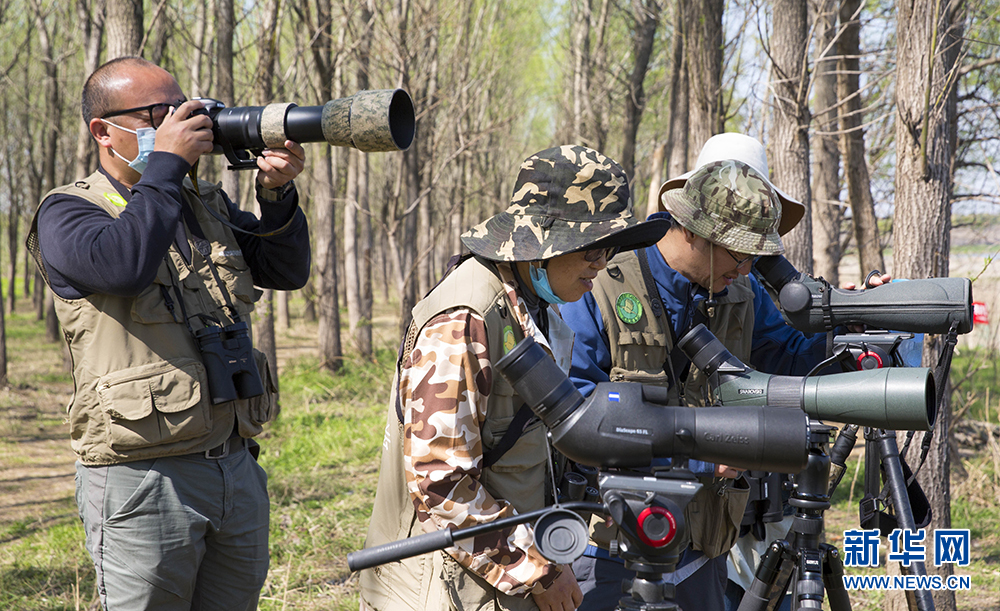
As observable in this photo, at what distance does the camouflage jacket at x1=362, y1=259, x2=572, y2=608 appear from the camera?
1.55 m

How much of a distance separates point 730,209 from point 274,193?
1347 mm

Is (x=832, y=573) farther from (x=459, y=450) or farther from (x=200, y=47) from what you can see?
(x=200, y=47)

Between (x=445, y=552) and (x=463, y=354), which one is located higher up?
(x=463, y=354)

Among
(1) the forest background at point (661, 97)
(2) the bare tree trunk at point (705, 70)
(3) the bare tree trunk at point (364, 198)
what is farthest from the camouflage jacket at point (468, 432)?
(3) the bare tree trunk at point (364, 198)

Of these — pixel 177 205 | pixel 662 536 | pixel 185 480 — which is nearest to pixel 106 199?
pixel 177 205

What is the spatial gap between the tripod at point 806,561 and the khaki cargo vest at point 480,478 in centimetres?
72

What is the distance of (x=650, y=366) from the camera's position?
2.27 m

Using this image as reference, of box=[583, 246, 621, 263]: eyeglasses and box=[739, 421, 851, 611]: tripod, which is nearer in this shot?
box=[583, 246, 621, 263]: eyeglasses

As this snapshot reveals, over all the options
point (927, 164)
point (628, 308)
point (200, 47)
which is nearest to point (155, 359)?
point (628, 308)

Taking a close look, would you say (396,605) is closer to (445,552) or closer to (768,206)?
(445,552)

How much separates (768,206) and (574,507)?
1435mm

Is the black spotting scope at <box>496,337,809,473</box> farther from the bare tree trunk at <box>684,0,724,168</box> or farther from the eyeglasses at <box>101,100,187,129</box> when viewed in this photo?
the bare tree trunk at <box>684,0,724,168</box>

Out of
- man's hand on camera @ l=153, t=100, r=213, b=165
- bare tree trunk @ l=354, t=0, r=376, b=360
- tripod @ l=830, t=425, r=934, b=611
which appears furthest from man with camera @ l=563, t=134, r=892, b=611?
bare tree trunk @ l=354, t=0, r=376, b=360

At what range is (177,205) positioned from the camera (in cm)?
193
